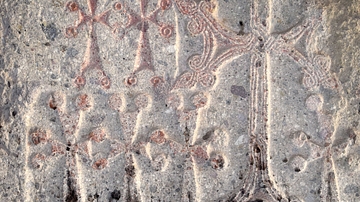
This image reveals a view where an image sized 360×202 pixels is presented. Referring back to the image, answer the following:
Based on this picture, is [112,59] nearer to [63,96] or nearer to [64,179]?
[63,96]

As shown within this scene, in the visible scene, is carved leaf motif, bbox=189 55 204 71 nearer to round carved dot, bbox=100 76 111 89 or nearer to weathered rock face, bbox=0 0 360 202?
weathered rock face, bbox=0 0 360 202

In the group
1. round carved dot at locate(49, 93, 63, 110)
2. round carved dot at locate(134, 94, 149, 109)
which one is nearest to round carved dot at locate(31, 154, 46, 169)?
round carved dot at locate(49, 93, 63, 110)

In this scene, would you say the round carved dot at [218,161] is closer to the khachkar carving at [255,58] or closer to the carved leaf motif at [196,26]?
the khachkar carving at [255,58]

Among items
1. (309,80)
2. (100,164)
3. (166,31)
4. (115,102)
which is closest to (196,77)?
(166,31)

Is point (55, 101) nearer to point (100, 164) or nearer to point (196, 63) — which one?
point (100, 164)

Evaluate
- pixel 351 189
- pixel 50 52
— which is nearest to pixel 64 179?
pixel 50 52

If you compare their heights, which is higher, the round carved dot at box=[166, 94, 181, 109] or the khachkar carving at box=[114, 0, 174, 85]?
the khachkar carving at box=[114, 0, 174, 85]

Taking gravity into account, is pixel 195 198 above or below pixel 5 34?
below
